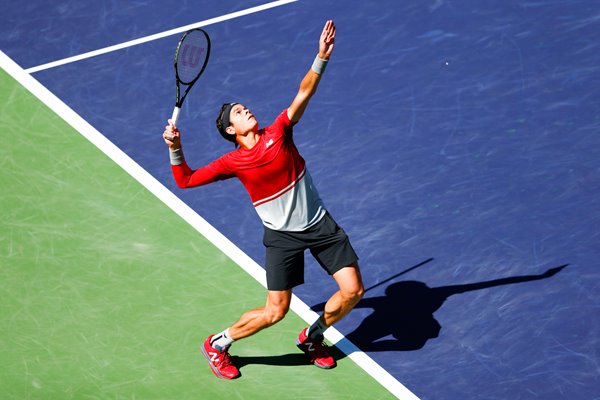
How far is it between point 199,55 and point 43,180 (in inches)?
125

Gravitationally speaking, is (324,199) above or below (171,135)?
below

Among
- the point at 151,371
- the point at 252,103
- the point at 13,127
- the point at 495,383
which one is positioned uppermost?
the point at 13,127

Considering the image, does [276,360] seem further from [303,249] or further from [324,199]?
[324,199]

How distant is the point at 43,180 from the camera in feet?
42.3

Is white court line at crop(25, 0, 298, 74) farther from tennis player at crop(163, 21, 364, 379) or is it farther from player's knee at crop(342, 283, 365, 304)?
player's knee at crop(342, 283, 365, 304)

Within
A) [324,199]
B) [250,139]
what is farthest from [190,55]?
[324,199]

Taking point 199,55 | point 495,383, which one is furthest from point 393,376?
point 199,55

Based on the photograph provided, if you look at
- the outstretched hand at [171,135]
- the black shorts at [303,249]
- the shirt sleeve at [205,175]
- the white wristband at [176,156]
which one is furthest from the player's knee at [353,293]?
the outstretched hand at [171,135]

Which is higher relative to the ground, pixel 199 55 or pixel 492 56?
pixel 199 55

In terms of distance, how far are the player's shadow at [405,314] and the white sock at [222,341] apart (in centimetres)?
116

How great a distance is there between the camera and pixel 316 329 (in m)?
10.3

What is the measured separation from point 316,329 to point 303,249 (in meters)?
0.78

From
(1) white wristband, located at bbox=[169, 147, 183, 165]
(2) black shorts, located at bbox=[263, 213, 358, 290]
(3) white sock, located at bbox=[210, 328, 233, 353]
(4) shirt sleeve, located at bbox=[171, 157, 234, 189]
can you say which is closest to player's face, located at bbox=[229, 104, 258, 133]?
(4) shirt sleeve, located at bbox=[171, 157, 234, 189]

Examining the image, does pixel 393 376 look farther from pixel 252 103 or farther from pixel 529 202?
pixel 252 103
